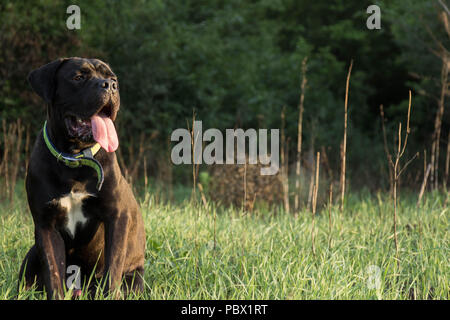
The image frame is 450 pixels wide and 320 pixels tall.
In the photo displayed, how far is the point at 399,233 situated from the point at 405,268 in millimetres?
929

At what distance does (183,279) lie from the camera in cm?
359

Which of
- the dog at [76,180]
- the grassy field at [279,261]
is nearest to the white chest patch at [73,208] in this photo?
the dog at [76,180]

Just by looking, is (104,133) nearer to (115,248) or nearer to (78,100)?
(78,100)

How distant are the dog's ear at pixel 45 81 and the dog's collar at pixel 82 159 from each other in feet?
0.96

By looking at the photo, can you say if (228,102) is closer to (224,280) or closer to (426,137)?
(426,137)

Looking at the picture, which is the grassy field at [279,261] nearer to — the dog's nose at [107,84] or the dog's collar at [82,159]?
the dog's collar at [82,159]

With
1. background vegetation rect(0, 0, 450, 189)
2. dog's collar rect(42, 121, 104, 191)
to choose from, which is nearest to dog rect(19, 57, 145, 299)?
dog's collar rect(42, 121, 104, 191)

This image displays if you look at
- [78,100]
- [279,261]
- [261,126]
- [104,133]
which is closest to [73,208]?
[104,133]

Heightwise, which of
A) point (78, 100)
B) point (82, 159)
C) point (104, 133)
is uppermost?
point (78, 100)

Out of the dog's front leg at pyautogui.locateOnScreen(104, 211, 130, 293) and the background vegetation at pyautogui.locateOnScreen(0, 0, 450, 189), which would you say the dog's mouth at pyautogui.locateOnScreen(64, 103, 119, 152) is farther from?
the background vegetation at pyautogui.locateOnScreen(0, 0, 450, 189)

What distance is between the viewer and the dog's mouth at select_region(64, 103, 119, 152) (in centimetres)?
314

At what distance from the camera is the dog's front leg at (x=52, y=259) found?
3.05m

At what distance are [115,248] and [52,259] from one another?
37 centimetres

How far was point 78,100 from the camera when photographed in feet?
10.5
